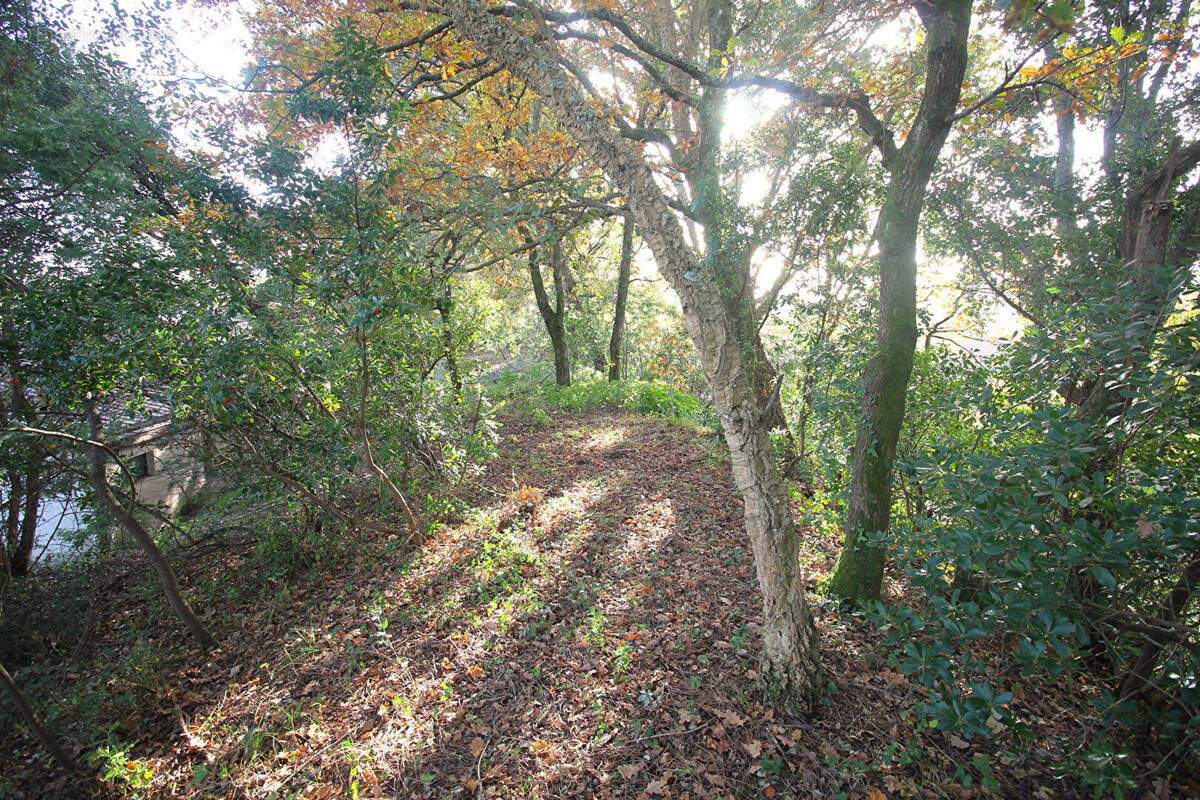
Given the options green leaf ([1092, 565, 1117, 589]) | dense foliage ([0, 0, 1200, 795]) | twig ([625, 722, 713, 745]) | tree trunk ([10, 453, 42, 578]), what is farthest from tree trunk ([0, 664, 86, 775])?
green leaf ([1092, 565, 1117, 589])

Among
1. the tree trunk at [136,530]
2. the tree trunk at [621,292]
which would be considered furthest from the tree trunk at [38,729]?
the tree trunk at [621,292]

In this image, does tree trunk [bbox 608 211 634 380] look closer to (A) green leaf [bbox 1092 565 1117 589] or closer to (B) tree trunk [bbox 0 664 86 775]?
(A) green leaf [bbox 1092 565 1117 589]

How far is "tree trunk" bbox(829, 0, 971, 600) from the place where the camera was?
10.3 ft

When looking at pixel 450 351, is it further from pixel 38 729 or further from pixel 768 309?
pixel 38 729

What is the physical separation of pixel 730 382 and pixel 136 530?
17.4ft

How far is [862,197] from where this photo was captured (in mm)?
5020

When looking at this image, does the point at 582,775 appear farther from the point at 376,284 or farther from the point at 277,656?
the point at 376,284

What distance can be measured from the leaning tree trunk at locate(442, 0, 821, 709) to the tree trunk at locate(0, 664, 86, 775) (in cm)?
479

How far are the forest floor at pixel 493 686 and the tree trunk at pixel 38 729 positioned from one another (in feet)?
0.34

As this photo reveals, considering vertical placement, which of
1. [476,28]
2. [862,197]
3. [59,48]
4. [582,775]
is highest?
[59,48]

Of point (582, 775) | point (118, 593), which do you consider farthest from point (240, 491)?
point (582, 775)

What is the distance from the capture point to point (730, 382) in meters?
2.60

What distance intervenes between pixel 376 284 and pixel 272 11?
6.67m

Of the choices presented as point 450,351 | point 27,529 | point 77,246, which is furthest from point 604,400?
point 27,529
